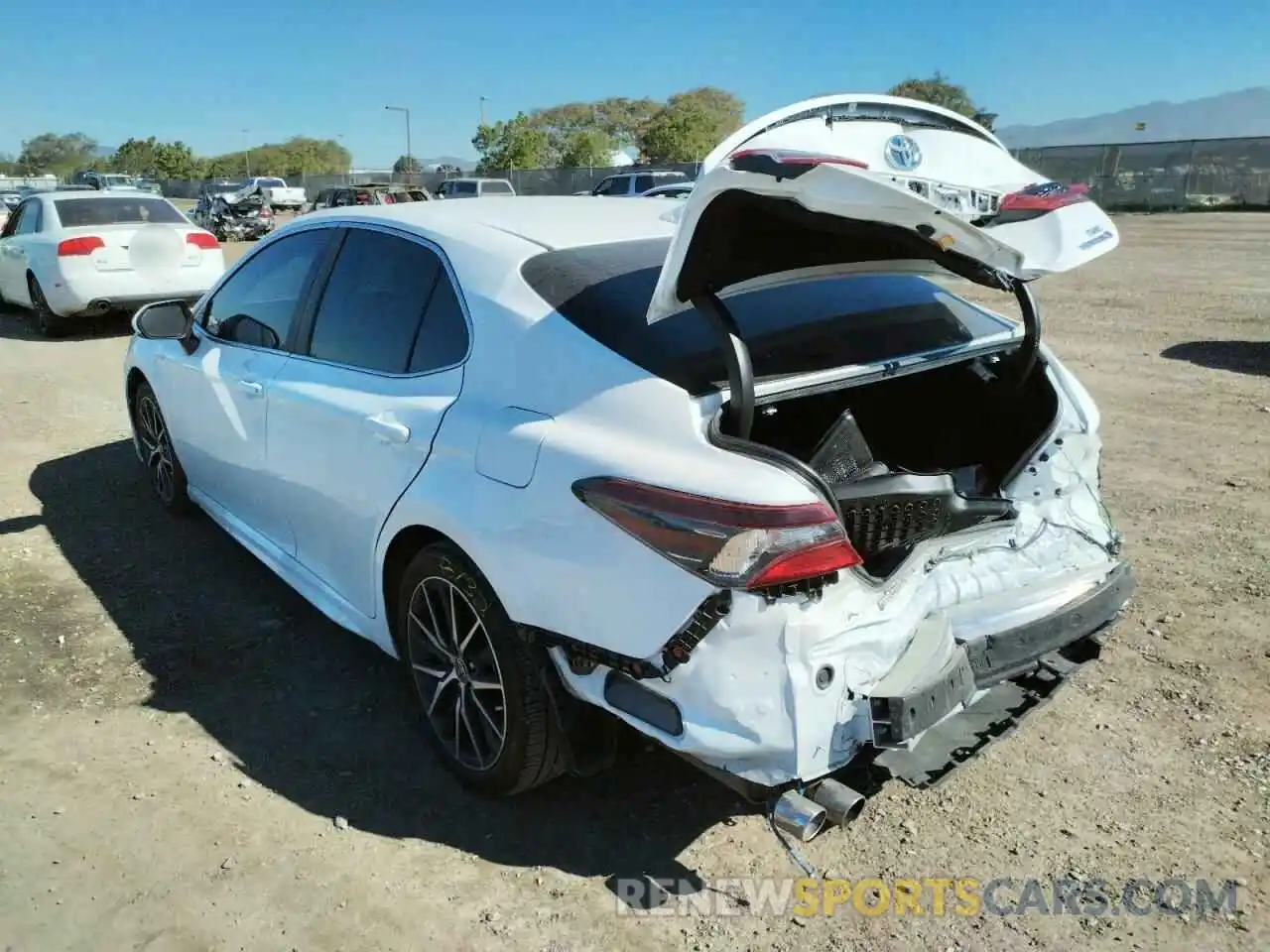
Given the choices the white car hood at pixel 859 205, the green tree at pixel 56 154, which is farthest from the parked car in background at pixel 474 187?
the green tree at pixel 56 154

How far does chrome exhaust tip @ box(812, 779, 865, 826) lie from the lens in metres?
2.18

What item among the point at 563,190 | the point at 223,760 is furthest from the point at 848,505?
the point at 563,190

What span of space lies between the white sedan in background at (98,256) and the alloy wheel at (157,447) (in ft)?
18.4

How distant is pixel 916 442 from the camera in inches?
140

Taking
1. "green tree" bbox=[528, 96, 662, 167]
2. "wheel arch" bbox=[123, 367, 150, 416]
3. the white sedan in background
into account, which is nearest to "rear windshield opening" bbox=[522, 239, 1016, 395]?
"wheel arch" bbox=[123, 367, 150, 416]

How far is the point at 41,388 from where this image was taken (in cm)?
854

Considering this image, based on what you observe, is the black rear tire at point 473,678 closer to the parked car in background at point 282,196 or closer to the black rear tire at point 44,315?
the black rear tire at point 44,315

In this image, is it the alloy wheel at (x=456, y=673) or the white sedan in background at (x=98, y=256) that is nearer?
the alloy wheel at (x=456, y=673)

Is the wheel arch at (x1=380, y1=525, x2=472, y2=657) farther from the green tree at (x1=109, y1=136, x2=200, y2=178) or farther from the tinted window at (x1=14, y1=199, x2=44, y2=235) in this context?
the green tree at (x1=109, y1=136, x2=200, y2=178)

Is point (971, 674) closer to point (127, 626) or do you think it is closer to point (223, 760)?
point (223, 760)

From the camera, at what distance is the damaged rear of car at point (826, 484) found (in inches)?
84.7

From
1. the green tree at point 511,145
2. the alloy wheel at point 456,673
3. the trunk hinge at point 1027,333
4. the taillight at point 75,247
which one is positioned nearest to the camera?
the alloy wheel at point 456,673

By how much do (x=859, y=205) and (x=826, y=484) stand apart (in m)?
0.64

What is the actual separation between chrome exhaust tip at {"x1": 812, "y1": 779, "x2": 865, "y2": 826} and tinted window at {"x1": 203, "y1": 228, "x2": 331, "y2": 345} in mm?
2723
